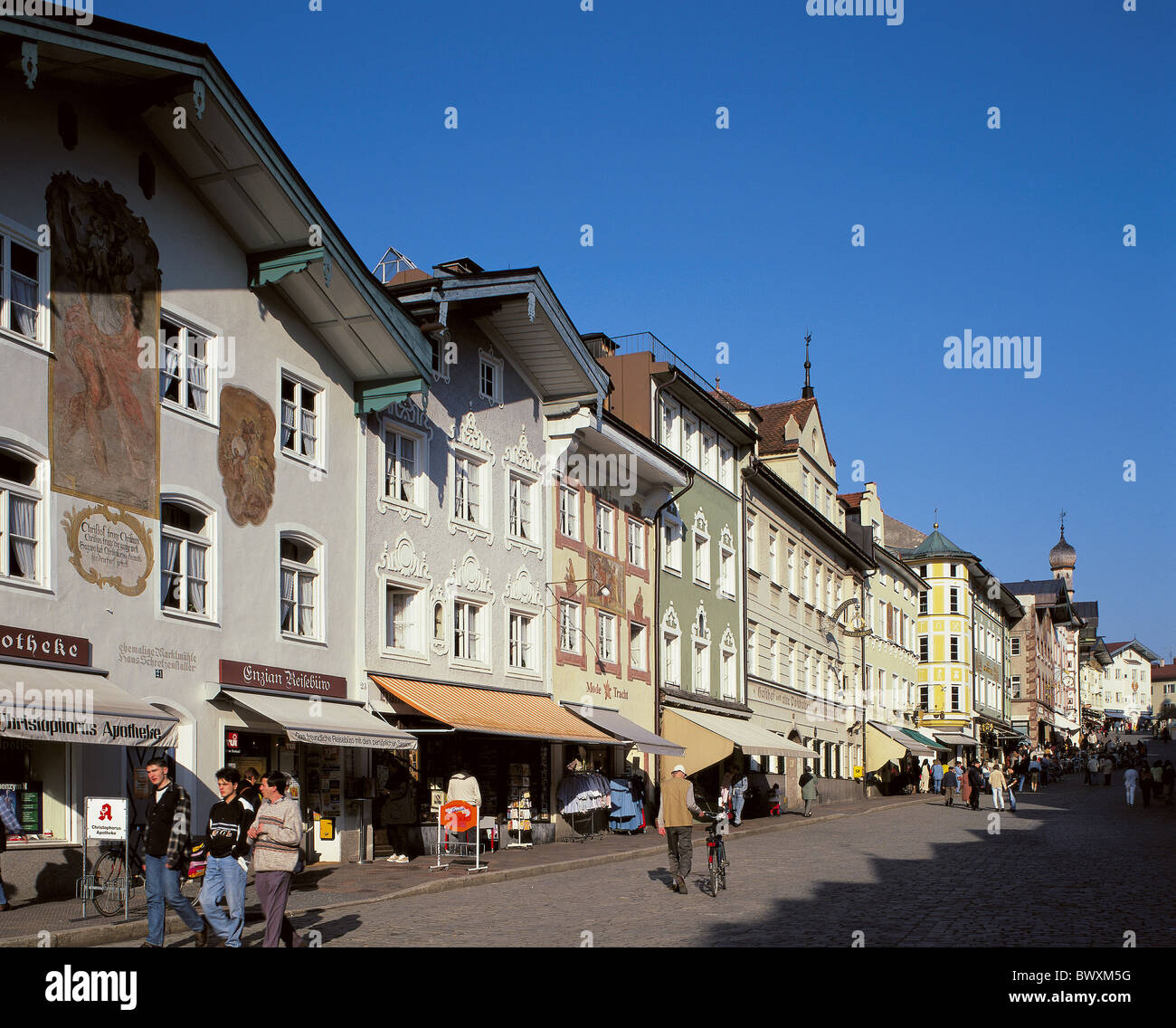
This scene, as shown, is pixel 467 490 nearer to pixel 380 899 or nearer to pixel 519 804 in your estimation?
pixel 519 804

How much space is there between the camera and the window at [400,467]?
25500 mm

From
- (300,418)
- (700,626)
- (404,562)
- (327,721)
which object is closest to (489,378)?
(404,562)

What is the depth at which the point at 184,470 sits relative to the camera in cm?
2000

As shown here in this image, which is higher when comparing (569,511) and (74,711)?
(569,511)

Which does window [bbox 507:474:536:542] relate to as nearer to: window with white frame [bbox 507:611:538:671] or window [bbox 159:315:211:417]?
window with white frame [bbox 507:611:538:671]

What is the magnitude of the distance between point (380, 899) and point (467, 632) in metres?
9.52

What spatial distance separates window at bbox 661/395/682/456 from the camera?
38219 millimetres

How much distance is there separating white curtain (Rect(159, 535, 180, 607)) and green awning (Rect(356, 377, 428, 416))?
552cm

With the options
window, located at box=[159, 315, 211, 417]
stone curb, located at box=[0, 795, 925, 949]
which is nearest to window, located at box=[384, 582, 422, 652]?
stone curb, located at box=[0, 795, 925, 949]

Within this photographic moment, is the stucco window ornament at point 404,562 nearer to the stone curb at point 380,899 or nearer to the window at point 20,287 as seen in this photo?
the stone curb at point 380,899

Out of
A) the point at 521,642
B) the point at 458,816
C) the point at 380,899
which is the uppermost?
the point at 521,642

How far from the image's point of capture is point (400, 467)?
2591 centimetres
